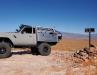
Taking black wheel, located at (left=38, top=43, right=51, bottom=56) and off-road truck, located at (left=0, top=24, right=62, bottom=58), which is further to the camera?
black wheel, located at (left=38, top=43, right=51, bottom=56)

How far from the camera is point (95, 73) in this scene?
9617mm

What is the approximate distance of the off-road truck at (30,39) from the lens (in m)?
15.3

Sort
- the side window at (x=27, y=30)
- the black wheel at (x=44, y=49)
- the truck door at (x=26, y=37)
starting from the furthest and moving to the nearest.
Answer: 1. the black wheel at (x=44, y=49)
2. the side window at (x=27, y=30)
3. the truck door at (x=26, y=37)

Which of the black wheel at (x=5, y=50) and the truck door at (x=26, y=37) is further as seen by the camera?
the truck door at (x=26, y=37)

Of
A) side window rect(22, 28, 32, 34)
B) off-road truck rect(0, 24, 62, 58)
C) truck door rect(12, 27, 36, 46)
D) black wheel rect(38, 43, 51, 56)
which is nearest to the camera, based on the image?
off-road truck rect(0, 24, 62, 58)

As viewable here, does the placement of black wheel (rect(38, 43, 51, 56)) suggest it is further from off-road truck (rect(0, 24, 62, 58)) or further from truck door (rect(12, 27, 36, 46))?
truck door (rect(12, 27, 36, 46))

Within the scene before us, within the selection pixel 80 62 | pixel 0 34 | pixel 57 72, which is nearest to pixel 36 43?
pixel 0 34

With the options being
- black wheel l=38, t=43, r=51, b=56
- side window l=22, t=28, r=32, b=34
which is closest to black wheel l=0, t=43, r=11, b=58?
side window l=22, t=28, r=32, b=34

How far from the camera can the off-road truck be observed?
602 inches

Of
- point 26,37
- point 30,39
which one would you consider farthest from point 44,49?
point 26,37

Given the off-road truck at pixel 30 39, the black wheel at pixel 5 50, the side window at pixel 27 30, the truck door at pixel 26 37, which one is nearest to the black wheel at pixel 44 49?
the off-road truck at pixel 30 39

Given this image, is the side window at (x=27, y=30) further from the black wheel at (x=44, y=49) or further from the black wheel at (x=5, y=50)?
the black wheel at (x=5, y=50)

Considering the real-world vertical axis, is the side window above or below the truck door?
above

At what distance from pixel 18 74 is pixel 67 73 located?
79.7 inches
